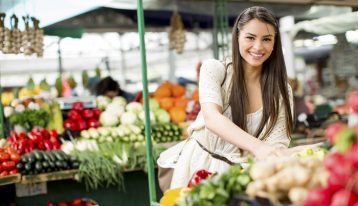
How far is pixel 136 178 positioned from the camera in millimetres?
5859

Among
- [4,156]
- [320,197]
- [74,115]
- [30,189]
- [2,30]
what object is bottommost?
[30,189]

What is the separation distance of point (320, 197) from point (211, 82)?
130 cm

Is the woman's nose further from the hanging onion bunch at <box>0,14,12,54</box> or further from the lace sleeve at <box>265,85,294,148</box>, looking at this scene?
the hanging onion bunch at <box>0,14,12,54</box>

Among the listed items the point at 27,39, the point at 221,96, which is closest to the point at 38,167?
the point at 27,39

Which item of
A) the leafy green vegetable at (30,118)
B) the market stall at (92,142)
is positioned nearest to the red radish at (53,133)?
the market stall at (92,142)

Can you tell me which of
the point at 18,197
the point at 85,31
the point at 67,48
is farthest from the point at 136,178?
the point at 67,48

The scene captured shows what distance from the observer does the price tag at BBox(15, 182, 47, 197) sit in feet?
17.2

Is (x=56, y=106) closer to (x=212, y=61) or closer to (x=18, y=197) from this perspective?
(x=18, y=197)

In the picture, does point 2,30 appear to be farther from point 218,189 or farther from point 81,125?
point 218,189

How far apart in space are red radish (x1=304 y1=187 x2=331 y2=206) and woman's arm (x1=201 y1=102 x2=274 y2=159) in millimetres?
785

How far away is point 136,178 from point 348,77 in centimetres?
306

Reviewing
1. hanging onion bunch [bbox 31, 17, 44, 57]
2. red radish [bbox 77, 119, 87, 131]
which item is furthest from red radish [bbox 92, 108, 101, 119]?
hanging onion bunch [bbox 31, 17, 44, 57]

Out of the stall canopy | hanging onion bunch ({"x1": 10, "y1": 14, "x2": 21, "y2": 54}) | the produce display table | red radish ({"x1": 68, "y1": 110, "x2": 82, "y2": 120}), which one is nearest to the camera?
the stall canopy

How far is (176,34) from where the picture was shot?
7988 mm
